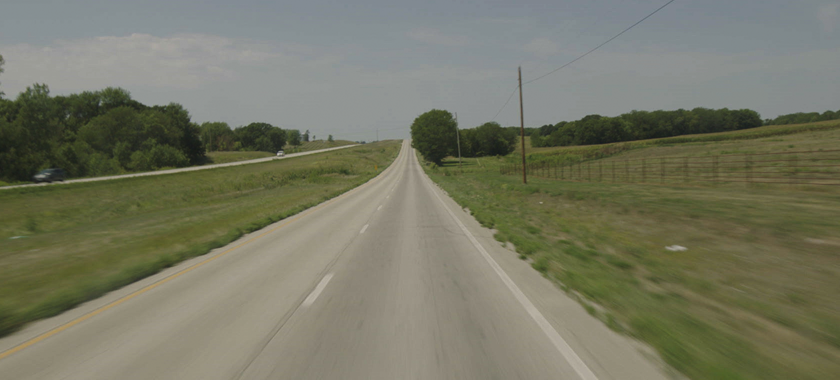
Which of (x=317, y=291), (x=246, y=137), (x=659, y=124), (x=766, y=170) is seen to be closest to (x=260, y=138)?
(x=246, y=137)

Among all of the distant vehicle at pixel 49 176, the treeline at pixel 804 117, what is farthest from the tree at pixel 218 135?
the treeline at pixel 804 117

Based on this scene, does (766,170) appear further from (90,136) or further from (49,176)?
(90,136)

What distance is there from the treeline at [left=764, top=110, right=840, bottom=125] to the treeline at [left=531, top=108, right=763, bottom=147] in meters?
5.28

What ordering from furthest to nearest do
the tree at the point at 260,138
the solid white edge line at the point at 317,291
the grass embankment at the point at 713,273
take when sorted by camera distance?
1. the tree at the point at 260,138
2. the solid white edge line at the point at 317,291
3. the grass embankment at the point at 713,273

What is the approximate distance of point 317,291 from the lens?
22.9ft

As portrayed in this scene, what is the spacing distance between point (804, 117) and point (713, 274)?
137112 mm

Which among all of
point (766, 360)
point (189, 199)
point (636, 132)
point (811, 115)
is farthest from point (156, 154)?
point (811, 115)

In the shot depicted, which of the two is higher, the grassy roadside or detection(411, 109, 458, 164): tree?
detection(411, 109, 458, 164): tree

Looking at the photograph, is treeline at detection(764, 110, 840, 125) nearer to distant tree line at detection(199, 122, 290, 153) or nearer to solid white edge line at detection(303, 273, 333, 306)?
solid white edge line at detection(303, 273, 333, 306)

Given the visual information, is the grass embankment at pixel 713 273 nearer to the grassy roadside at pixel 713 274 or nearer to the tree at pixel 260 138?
the grassy roadside at pixel 713 274

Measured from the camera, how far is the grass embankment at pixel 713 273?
14.5 feet

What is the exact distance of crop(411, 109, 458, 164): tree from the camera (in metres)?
103

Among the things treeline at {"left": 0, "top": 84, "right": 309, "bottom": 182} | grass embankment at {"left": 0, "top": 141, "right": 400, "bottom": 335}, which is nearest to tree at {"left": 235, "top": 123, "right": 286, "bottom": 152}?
treeline at {"left": 0, "top": 84, "right": 309, "bottom": 182}

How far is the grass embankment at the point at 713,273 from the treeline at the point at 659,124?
11859 centimetres
